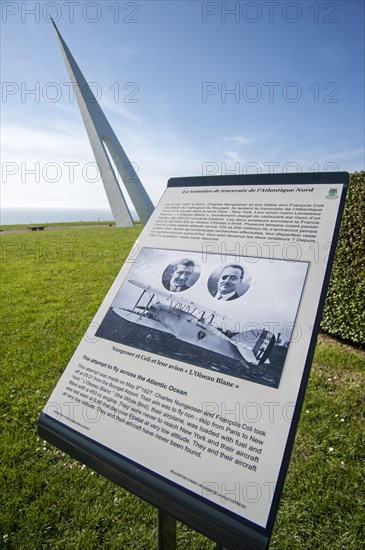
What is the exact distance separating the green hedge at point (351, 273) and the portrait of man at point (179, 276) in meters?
2.98

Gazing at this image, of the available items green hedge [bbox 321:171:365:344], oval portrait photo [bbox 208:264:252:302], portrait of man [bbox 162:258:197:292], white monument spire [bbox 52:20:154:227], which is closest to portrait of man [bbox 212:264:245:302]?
oval portrait photo [bbox 208:264:252:302]

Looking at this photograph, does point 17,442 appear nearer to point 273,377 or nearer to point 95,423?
point 95,423

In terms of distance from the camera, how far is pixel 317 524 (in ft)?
6.12

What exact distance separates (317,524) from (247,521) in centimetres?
130

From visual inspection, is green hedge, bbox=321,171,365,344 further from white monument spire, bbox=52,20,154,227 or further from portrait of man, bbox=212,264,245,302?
white monument spire, bbox=52,20,154,227

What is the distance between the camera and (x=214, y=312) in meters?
1.31

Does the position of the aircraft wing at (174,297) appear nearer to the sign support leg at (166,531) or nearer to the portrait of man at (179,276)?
the portrait of man at (179,276)

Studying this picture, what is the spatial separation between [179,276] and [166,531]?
41.5 inches

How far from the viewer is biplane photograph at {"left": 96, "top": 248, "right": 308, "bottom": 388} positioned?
1.16 m

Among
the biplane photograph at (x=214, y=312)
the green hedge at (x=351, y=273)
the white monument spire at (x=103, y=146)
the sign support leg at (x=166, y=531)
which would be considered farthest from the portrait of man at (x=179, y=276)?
the white monument spire at (x=103, y=146)

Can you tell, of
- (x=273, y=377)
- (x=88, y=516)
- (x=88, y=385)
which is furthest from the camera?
(x=88, y=516)

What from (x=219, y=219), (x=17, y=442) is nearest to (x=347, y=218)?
(x=219, y=219)

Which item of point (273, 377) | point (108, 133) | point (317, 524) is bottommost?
point (317, 524)

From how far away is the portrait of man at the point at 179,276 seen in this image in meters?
1.46
